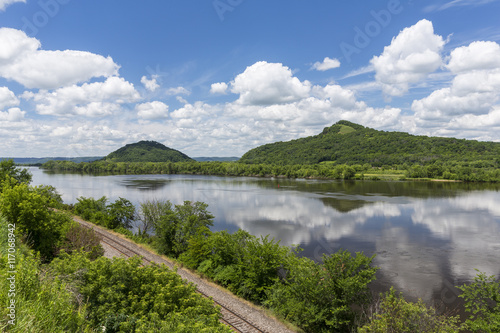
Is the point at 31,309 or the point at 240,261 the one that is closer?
the point at 31,309

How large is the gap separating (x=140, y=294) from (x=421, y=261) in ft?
102

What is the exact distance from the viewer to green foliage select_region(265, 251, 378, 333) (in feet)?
60.0

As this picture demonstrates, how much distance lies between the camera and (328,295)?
1881 centimetres

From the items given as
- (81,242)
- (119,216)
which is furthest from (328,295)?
(119,216)

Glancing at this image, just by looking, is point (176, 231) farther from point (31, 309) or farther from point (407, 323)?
point (31, 309)

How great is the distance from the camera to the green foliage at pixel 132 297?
11.4 meters

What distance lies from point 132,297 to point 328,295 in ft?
40.2

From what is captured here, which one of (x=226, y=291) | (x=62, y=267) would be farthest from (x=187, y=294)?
(x=226, y=291)

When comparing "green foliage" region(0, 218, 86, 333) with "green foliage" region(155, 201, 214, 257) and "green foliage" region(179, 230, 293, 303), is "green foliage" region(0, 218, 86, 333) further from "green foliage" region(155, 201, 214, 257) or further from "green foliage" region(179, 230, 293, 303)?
"green foliage" region(155, 201, 214, 257)

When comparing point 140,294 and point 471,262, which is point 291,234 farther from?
point 140,294

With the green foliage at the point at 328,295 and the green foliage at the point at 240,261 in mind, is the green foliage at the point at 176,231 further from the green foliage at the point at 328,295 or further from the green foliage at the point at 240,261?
the green foliage at the point at 328,295

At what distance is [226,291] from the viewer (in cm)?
2414

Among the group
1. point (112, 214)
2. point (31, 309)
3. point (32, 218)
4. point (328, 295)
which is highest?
point (31, 309)

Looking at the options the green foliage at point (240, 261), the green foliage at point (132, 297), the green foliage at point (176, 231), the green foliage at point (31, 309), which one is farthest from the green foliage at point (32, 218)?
the green foliage at point (31, 309)
